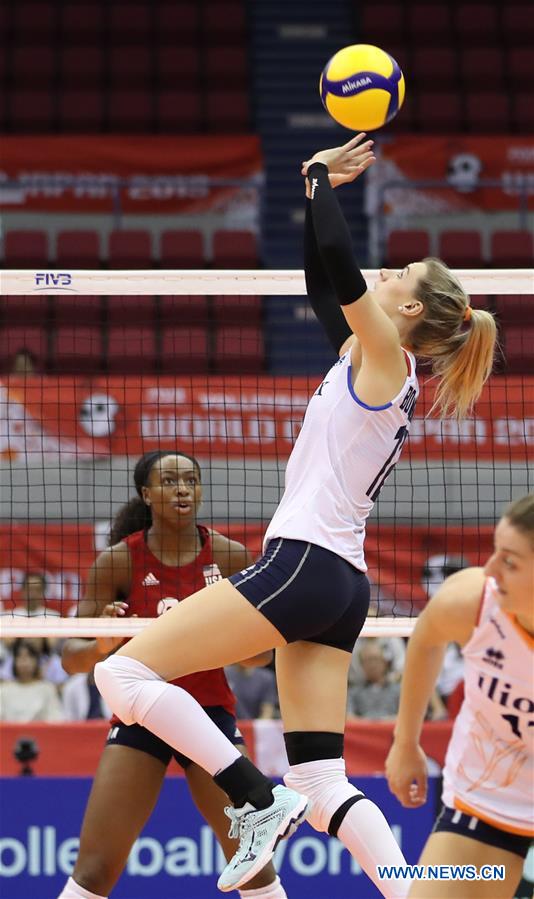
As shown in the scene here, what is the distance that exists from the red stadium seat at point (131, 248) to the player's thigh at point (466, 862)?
36.3 feet

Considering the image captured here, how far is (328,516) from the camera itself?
14.8 ft

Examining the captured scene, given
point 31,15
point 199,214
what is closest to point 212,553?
point 199,214

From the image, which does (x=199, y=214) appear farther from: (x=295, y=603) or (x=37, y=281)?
(x=295, y=603)

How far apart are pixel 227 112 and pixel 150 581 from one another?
11510mm

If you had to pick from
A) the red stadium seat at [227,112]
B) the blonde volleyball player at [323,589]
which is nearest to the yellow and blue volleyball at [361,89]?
the blonde volleyball player at [323,589]

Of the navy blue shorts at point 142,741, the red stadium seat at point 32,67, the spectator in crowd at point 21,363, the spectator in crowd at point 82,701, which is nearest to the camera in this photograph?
the navy blue shorts at point 142,741

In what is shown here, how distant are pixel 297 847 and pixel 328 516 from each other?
11.8ft

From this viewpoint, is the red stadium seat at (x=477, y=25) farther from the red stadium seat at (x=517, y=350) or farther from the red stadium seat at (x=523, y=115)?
the red stadium seat at (x=517, y=350)

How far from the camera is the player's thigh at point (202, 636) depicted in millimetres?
4297

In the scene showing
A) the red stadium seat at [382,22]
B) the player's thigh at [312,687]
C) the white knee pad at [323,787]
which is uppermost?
the red stadium seat at [382,22]

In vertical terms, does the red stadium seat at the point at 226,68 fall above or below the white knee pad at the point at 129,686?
above

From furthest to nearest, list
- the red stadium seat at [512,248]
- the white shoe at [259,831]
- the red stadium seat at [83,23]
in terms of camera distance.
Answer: the red stadium seat at [83,23] → the red stadium seat at [512,248] → the white shoe at [259,831]

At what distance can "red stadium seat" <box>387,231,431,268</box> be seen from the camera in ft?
46.2

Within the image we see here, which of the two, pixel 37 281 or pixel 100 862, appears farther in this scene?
pixel 37 281
